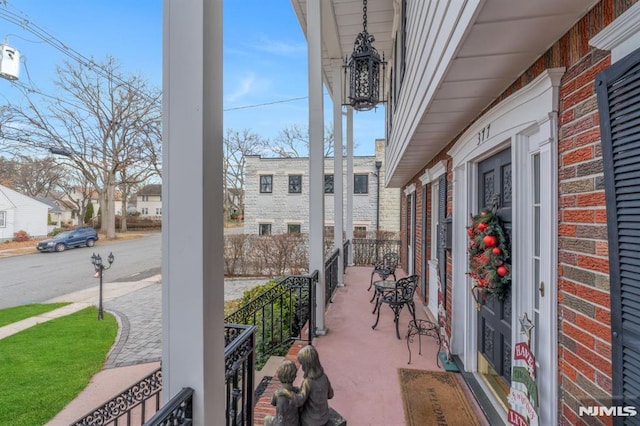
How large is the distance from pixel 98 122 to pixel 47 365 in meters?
4.25

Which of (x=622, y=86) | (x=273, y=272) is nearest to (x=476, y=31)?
(x=622, y=86)

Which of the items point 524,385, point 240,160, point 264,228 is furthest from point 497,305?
point 240,160

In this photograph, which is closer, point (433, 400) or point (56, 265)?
point (56, 265)

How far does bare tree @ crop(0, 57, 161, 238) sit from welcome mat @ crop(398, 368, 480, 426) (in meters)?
2.41

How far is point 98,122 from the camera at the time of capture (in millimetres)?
1904

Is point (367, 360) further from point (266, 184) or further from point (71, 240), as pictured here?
point (266, 184)

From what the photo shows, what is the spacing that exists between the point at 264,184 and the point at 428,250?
1118 centimetres

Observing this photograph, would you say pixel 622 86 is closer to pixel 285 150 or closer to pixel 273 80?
pixel 273 80

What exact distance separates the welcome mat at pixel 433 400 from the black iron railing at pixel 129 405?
1.80 m

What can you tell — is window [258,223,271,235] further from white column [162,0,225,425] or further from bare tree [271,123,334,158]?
white column [162,0,225,425]

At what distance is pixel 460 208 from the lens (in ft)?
9.82

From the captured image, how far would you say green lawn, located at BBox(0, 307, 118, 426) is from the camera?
3.49 meters

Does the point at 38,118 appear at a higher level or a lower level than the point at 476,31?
lower

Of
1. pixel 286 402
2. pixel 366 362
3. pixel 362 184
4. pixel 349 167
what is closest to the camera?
pixel 286 402
